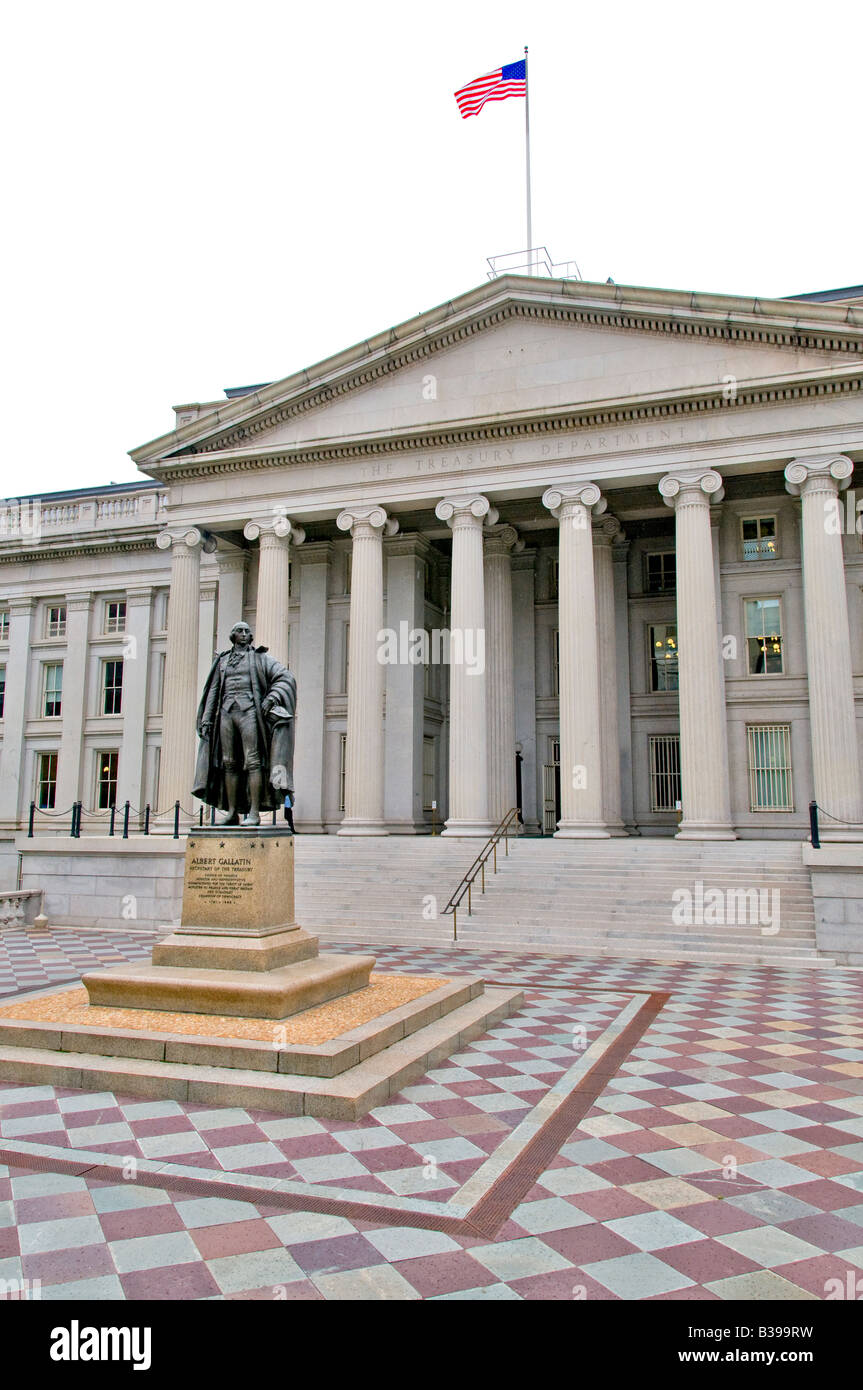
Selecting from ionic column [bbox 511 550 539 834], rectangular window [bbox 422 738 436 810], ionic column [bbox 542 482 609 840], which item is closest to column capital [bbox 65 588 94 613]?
rectangular window [bbox 422 738 436 810]

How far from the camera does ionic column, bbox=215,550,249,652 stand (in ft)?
99.6

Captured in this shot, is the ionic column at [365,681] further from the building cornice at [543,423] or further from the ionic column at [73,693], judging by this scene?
the ionic column at [73,693]

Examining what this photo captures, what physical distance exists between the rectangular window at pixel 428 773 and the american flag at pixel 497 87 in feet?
61.2

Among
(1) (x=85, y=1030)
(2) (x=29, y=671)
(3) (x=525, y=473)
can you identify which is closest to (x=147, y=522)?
(2) (x=29, y=671)

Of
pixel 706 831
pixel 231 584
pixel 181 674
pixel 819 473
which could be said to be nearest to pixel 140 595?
pixel 231 584

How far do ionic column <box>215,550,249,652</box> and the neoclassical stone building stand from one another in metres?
0.10

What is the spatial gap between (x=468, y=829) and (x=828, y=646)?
31.9 ft

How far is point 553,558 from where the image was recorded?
30641mm

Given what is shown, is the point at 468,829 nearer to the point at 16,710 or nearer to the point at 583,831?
the point at 583,831

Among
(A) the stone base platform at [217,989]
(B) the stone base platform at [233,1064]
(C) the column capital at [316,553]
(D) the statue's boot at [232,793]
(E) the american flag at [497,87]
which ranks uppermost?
(E) the american flag at [497,87]

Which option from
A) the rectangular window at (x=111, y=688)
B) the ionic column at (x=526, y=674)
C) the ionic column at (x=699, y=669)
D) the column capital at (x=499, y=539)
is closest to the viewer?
the ionic column at (x=699, y=669)

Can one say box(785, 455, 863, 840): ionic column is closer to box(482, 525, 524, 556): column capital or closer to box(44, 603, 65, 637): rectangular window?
box(482, 525, 524, 556): column capital

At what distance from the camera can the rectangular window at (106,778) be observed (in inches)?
1430

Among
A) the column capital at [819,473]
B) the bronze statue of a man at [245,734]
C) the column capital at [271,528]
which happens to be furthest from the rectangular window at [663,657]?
the bronze statue of a man at [245,734]
